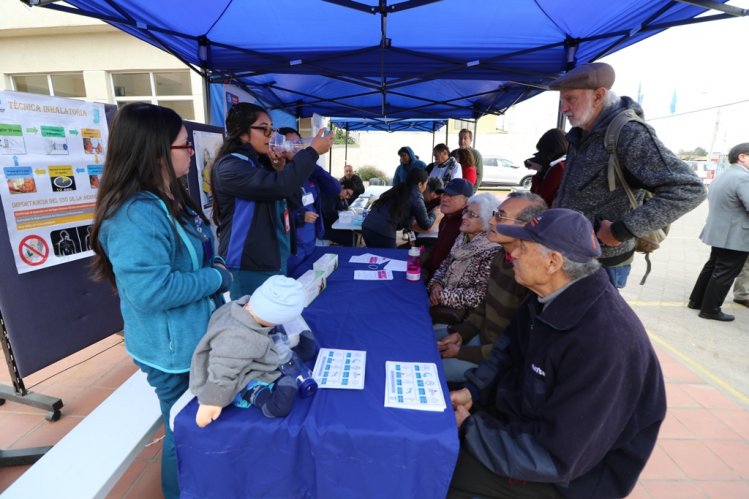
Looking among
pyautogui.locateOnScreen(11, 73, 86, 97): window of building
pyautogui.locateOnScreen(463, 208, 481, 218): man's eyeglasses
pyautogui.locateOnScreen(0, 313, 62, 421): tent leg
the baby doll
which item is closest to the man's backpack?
pyautogui.locateOnScreen(463, 208, 481, 218): man's eyeglasses

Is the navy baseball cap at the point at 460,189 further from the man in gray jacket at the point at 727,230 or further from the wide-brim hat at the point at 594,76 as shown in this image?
the man in gray jacket at the point at 727,230

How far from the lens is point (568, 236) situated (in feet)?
4.21

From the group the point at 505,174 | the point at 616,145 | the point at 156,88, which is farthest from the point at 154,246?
the point at 505,174

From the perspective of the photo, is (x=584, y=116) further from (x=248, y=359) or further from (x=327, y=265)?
(x=248, y=359)

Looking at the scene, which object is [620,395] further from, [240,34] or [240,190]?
[240,34]

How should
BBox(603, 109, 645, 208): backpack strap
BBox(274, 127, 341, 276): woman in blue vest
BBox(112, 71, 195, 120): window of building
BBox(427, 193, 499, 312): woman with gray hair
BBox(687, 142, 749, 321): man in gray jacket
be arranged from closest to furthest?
BBox(603, 109, 645, 208): backpack strap, BBox(427, 193, 499, 312): woman with gray hair, BBox(274, 127, 341, 276): woman in blue vest, BBox(687, 142, 749, 321): man in gray jacket, BBox(112, 71, 195, 120): window of building

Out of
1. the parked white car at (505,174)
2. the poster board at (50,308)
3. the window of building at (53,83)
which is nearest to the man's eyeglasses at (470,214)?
the poster board at (50,308)

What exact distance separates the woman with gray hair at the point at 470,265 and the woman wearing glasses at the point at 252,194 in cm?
106

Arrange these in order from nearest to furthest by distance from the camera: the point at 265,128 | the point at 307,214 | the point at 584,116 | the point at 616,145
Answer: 1. the point at 616,145
2. the point at 584,116
3. the point at 265,128
4. the point at 307,214

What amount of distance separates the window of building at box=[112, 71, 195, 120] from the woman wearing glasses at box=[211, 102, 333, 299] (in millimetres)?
8680

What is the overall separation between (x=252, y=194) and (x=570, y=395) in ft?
5.63

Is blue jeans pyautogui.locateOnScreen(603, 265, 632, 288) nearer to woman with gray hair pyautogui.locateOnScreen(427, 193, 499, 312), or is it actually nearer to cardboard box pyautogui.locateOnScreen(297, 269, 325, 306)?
woman with gray hair pyautogui.locateOnScreen(427, 193, 499, 312)

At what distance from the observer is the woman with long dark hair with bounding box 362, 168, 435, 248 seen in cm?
410

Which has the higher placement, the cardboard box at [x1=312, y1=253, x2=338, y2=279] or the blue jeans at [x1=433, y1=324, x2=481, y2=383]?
the cardboard box at [x1=312, y1=253, x2=338, y2=279]
